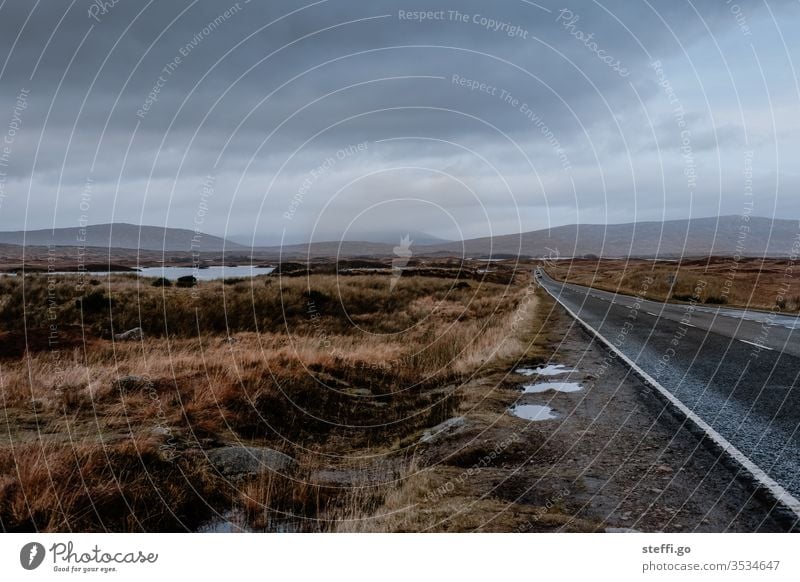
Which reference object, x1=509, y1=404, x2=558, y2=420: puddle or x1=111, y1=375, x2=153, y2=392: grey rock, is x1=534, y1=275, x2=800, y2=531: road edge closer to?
x1=509, y1=404, x2=558, y2=420: puddle

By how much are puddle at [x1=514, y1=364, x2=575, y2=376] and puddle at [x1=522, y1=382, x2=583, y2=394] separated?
927 mm

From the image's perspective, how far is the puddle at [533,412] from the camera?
762 centimetres

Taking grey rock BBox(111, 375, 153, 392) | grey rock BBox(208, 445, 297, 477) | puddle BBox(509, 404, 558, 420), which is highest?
puddle BBox(509, 404, 558, 420)

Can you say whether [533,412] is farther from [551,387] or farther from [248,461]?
[248,461]

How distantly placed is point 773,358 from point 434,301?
2089 cm

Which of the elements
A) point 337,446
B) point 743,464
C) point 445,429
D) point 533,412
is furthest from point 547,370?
point 743,464

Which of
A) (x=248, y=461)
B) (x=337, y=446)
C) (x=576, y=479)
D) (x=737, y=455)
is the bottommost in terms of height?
(x=337, y=446)

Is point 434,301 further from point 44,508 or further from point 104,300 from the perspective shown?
point 44,508

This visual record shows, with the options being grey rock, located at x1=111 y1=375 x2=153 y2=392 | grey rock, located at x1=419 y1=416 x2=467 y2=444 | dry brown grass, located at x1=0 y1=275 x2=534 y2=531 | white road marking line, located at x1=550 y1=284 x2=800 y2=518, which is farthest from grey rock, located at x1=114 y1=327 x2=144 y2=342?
white road marking line, located at x1=550 y1=284 x2=800 y2=518

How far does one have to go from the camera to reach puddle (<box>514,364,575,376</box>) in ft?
35.1

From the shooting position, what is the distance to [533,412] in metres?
7.88

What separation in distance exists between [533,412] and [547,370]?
3300 mm

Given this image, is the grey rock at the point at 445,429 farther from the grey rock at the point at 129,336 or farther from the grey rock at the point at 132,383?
the grey rock at the point at 129,336

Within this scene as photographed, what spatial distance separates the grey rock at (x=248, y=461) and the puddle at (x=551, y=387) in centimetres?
448
